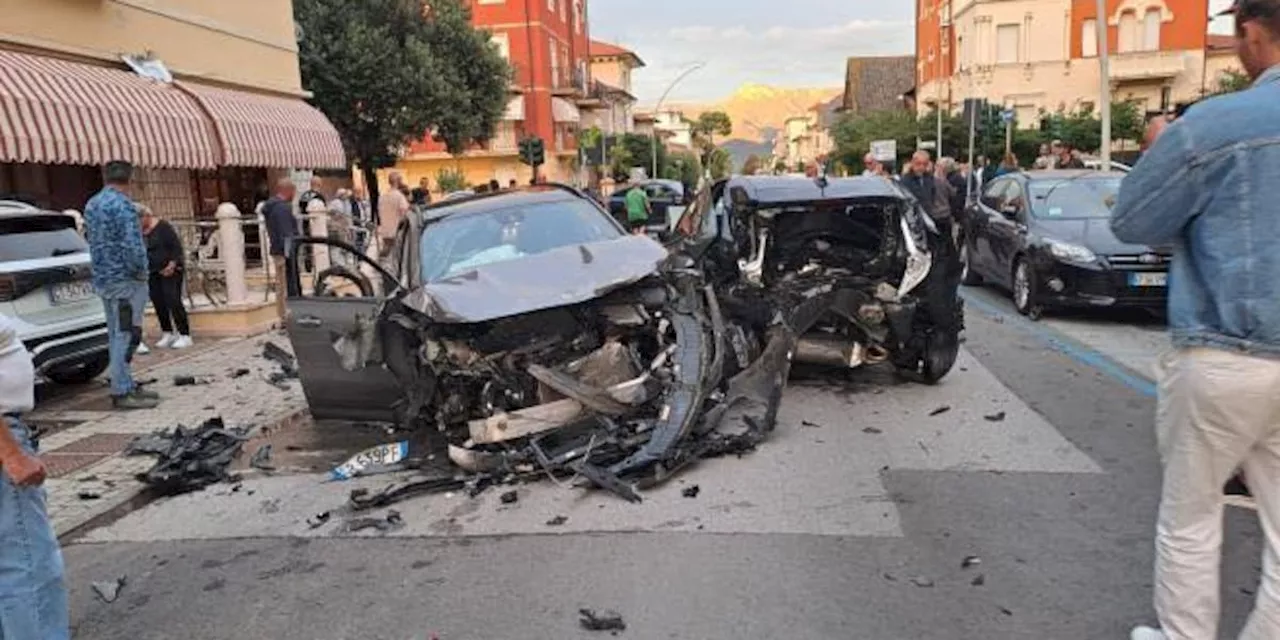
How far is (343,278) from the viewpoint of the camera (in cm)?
792

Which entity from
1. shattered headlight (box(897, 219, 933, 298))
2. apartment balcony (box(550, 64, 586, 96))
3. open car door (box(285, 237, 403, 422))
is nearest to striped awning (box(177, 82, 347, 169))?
open car door (box(285, 237, 403, 422))

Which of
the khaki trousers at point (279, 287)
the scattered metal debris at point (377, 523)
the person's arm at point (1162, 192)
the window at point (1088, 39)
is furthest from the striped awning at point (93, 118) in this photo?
the window at point (1088, 39)

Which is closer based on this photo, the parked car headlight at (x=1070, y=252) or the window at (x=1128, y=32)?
the parked car headlight at (x=1070, y=252)

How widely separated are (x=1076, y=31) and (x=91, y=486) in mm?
50301

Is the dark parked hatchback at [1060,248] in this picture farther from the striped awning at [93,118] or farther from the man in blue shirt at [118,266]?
the striped awning at [93,118]

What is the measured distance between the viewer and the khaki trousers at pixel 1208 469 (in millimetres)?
2727

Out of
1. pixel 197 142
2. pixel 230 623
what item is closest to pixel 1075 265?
pixel 230 623

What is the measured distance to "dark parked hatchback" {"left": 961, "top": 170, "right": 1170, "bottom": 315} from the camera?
10133mm

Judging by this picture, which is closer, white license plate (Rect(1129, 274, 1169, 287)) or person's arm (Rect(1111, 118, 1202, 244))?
person's arm (Rect(1111, 118, 1202, 244))

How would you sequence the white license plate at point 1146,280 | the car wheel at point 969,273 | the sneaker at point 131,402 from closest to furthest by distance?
A: 1. the sneaker at point 131,402
2. the white license plate at point 1146,280
3. the car wheel at point 969,273

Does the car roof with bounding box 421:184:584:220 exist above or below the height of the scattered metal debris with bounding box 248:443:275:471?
above

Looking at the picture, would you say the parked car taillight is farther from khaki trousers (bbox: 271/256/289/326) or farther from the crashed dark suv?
khaki trousers (bbox: 271/256/289/326)

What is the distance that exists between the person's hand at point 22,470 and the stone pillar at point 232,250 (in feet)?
31.2

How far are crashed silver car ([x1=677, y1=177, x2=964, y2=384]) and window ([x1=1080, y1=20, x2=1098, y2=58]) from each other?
45.5 m
